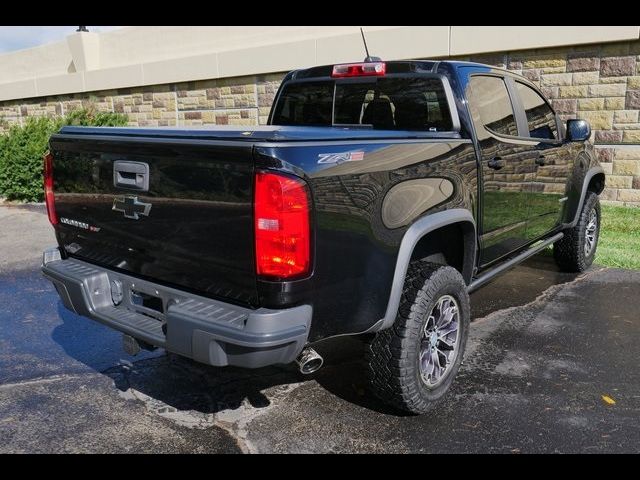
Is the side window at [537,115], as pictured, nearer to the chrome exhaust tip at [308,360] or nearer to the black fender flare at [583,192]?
the black fender flare at [583,192]

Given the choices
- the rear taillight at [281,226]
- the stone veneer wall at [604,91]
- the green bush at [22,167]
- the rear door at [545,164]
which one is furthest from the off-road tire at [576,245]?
the green bush at [22,167]

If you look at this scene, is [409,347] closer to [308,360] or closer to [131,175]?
[308,360]

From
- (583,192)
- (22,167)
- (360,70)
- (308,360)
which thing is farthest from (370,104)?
(22,167)

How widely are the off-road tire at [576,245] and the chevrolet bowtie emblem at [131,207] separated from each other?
4.26 meters

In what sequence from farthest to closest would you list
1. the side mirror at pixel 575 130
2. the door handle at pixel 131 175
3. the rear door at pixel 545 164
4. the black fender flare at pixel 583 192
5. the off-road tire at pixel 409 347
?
1. the black fender flare at pixel 583 192
2. the side mirror at pixel 575 130
3. the rear door at pixel 545 164
4. the off-road tire at pixel 409 347
5. the door handle at pixel 131 175

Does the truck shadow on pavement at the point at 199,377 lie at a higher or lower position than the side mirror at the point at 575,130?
lower

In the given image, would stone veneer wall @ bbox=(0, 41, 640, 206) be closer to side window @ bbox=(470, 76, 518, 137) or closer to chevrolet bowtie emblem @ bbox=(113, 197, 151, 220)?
side window @ bbox=(470, 76, 518, 137)

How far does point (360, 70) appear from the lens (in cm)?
410

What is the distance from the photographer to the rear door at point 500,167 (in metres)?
3.82

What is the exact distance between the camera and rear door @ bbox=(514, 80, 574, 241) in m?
4.58

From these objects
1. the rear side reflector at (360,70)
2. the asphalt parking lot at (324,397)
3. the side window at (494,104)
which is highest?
the rear side reflector at (360,70)

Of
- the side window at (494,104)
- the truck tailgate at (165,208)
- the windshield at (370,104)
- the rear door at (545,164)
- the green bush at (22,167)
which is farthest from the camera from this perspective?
the green bush at (22,167)

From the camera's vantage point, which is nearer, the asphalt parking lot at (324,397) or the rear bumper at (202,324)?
the rear bumper at (202,324)
